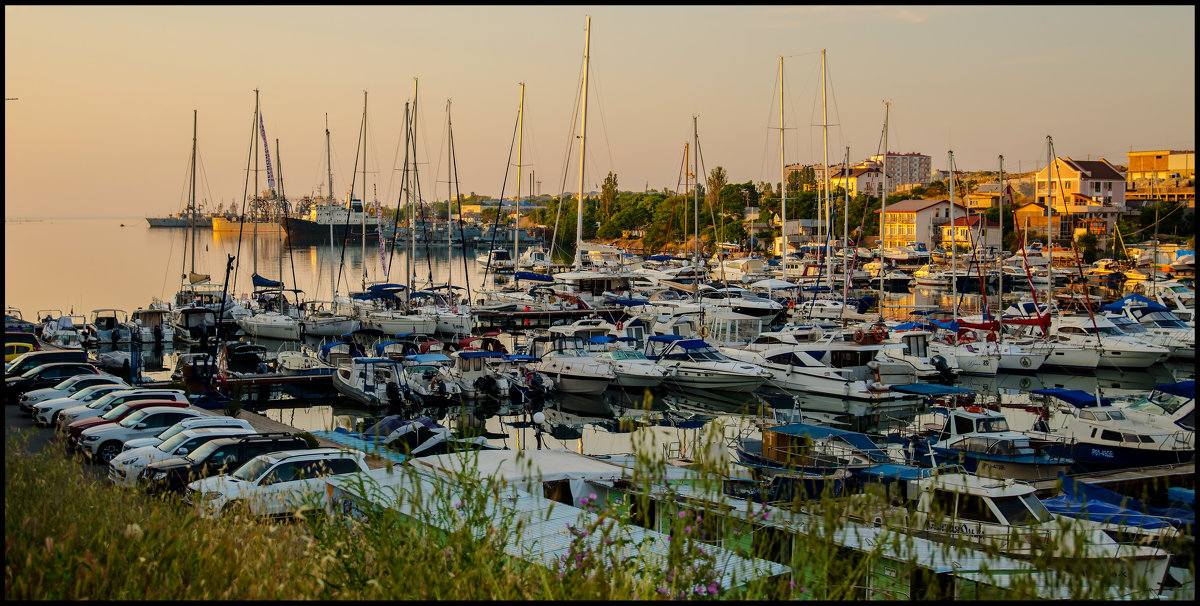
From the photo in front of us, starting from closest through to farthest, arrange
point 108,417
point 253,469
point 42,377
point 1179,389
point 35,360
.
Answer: point 253,469, point 108,417, point 1179,389, point 42,377, point 35,360

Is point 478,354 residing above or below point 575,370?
above

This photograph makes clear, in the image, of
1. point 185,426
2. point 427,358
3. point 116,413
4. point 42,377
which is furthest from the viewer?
point 427,358

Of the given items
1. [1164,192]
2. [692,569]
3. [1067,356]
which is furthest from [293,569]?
[1164,192]

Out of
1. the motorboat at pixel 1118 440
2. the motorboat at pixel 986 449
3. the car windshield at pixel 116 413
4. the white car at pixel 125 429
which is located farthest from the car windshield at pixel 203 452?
the motorboat at pixel 1118 440

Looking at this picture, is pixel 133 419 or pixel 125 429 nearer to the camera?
pixel 125 429

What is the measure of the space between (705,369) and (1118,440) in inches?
522

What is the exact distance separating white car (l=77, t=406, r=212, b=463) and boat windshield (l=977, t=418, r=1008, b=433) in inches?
677

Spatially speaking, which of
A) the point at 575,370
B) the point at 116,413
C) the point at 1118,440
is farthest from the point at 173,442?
the point at 1118,440

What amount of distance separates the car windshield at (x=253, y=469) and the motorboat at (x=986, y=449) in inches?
468

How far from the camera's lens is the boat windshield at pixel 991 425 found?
862 inches

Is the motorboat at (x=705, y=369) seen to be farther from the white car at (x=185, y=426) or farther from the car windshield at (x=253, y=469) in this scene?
the car windshield at (x=253, y=469)

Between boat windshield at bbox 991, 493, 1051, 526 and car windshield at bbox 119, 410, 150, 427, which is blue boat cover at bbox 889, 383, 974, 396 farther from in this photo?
car windshield at bbox 119, 410, 150, 427

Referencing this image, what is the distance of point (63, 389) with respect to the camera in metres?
25.3

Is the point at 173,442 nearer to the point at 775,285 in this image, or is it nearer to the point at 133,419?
the point at 133,419
